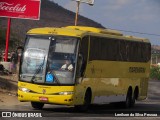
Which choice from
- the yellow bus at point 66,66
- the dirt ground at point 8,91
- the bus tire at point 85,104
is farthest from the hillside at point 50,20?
the bus tire at point 85,104

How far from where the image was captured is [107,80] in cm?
2817

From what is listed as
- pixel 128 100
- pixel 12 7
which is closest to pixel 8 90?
pixel 128 100

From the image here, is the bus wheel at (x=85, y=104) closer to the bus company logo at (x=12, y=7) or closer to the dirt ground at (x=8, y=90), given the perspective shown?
the dirt ground at (x=8, y=90)

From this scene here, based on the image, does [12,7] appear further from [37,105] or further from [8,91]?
[37,105]

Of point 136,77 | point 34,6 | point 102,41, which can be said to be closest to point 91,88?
point 102,41

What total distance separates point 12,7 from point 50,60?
733 inches

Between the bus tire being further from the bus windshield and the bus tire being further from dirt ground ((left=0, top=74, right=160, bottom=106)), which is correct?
dirt ground ((left=0, top=74, right=160, bottom=106))

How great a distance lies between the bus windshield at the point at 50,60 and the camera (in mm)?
23750

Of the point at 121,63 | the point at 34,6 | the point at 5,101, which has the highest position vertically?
the point at 34,6

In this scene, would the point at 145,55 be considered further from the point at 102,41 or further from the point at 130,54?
the point at 102,41

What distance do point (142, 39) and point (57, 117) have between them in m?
12.4

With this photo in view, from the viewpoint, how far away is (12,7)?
41.9 meters

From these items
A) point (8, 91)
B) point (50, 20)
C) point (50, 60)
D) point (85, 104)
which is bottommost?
point (8, 91)

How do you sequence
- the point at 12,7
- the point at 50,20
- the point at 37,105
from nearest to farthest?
the point at 37,105 < the point at 12,7 < the point at 50,20
